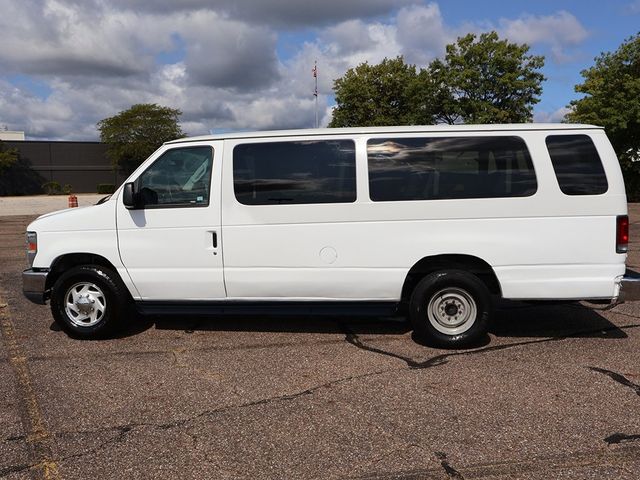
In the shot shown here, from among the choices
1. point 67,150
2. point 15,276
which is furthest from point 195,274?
point 67,150

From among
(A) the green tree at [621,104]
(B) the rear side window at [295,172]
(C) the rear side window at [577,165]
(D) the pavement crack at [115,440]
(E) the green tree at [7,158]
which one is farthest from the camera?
(E) the green tree at [7,158]

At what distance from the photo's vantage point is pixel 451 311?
527 centimetres

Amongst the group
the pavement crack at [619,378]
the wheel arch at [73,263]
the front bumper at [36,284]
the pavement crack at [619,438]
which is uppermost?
the wheel arch at [73,263]

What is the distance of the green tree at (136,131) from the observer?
56312 millimetres

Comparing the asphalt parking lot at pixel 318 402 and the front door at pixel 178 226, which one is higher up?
the front door at pixel 178 226

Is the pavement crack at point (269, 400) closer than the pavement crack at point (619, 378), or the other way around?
the pavement crack at point (269, 400)

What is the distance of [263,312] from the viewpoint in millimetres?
5410

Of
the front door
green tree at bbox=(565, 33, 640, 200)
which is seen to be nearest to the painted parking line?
the front door

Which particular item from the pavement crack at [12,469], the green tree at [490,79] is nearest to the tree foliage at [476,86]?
the green tree at [490,79]

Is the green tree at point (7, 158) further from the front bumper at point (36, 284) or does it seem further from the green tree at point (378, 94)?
the front bumper at point (36, 284)

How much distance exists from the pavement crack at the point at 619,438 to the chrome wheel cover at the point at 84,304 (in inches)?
176

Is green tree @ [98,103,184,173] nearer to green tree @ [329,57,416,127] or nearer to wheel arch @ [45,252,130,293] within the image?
green tree @ [329,57,416,127]

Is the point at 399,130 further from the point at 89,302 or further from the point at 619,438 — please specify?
the point at 89,302

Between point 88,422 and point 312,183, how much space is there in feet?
8.88
